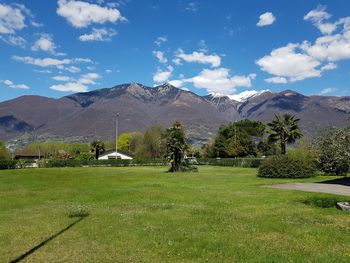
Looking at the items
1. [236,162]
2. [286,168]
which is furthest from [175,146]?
[236,162]

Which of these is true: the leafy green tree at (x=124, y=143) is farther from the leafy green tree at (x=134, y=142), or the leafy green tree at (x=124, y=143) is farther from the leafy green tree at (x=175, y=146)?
the leafy green tree at (x=175, y=146)

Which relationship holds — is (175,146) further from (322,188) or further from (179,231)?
(179,231)

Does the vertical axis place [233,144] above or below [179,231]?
above

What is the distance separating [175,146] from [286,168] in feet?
68.3

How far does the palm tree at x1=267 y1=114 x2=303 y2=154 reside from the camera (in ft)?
259

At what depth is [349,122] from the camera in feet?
70.1

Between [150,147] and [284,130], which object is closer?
[284,130]

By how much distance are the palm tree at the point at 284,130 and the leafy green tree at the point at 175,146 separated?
25.9 m

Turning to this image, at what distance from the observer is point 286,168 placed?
1754 inches

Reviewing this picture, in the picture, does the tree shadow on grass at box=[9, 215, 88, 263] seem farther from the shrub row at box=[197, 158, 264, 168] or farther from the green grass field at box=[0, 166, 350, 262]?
the shrub row at box=[197, 158, 264, 168]

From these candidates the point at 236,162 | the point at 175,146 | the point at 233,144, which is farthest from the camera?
the point at 233,144

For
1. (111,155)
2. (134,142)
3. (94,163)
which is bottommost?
(94,163)

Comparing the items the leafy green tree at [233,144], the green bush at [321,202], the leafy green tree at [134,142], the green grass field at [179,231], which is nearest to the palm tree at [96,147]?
the leafy green tree at [134,142]

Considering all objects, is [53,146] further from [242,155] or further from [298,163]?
[298,163]
